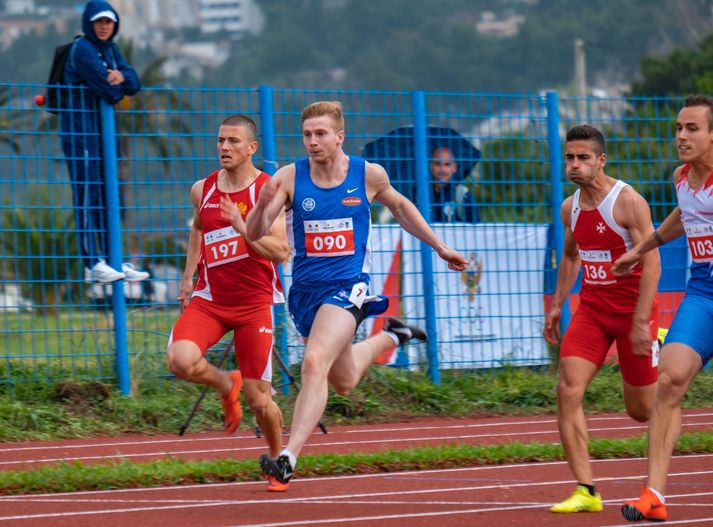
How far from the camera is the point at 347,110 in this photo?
11.8m

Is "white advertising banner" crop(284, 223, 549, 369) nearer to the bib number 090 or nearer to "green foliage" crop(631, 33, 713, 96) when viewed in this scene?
the bib number 090

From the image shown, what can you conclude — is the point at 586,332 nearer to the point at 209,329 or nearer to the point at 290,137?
the point at 209,329

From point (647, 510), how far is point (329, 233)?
2.50 m

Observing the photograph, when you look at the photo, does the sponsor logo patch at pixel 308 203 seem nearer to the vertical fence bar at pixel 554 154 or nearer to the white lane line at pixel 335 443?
the white lane line at pixel 335 443

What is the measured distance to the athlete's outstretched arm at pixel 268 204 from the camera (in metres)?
7.14

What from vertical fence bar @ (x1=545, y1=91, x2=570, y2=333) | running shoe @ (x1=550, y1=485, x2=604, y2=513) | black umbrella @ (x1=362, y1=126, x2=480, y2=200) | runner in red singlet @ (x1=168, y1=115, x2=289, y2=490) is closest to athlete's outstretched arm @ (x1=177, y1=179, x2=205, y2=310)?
runner in red singlet @ (x1=168, y1=115, x2=289, y2=490)

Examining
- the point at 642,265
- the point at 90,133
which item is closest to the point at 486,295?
the point at 90,133

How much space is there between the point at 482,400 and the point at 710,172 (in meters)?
5.05

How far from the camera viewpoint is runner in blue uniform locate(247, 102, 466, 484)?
7.26 metres

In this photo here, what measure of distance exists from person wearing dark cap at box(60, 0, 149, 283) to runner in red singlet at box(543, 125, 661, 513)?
4.64 meters

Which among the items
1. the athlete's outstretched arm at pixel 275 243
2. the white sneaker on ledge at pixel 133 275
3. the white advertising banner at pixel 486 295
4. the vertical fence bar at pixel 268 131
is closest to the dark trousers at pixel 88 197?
the white sneaker on ledge at pixel 133 275

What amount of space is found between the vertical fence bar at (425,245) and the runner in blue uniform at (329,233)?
4.03 metres

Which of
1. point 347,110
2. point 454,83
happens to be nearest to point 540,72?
point 454,83

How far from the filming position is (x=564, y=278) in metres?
7.85
